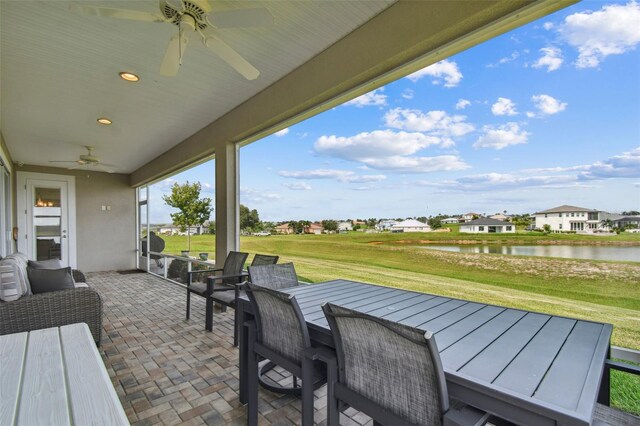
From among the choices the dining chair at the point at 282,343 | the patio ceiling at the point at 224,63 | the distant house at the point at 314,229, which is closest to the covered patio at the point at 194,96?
the patio ceiling at the point at 224,63

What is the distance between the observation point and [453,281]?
2480mm

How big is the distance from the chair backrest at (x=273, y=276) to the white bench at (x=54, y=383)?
1.24m

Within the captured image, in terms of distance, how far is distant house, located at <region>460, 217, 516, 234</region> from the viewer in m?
2.36

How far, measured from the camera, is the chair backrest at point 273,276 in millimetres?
2533

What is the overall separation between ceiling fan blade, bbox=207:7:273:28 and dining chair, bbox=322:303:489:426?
1.60 m

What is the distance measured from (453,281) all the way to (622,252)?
102 cm

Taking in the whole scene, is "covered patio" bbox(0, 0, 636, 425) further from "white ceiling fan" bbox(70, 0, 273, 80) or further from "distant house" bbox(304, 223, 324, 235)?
"distant house" bbox(304, 223, 324, 235)

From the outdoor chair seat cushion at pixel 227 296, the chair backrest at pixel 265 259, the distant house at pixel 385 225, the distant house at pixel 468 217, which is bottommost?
the outdoor chair seat cushion at pixel 227 296

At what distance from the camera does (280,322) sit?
1683 mm

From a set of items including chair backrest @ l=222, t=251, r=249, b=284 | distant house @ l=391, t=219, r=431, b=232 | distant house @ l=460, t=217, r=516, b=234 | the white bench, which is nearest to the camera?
the white bench

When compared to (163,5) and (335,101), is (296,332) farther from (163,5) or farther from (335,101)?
(335,101)

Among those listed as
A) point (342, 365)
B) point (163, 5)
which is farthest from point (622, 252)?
point (163, 5)

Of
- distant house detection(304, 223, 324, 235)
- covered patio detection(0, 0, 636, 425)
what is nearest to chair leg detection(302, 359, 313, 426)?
covered patio detection(0, 0, 636, 425)

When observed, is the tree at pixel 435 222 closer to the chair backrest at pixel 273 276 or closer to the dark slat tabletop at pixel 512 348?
the dark slat tabletop at pixel 512 348
